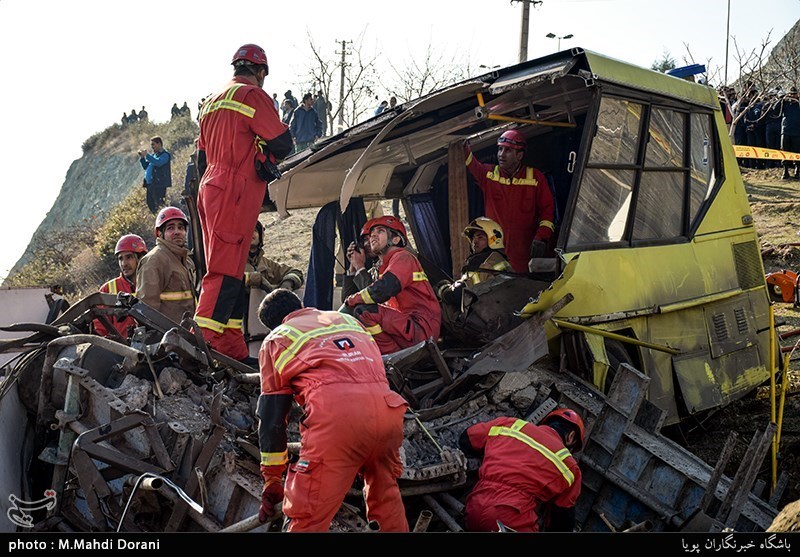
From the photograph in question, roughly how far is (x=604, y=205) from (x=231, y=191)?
2.71m

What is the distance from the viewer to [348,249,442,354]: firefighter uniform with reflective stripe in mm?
6461

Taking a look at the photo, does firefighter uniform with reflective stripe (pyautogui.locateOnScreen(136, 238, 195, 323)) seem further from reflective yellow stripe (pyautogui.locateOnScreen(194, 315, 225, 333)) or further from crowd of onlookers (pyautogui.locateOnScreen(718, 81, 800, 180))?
crowd of onlookers (pyautogui.locateOnScreen(718, 81, 800, 180))

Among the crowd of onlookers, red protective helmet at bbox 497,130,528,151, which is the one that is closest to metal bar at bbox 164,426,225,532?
red protective helmet at bbox 497,130,528,151

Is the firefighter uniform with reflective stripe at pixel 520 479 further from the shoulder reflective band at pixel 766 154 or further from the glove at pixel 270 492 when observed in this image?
the shoulder reflective band at pixel 766 154

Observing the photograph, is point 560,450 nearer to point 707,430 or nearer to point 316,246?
point 707,430

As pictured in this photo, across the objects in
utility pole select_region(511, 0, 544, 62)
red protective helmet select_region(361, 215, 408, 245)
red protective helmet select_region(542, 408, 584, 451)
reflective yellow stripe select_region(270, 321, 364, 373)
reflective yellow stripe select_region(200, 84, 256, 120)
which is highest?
utility pole select_region(511, 0, 544, 62)

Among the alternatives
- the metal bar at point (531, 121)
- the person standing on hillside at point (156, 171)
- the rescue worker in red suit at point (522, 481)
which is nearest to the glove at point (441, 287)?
the metal bar at point (531, 121)

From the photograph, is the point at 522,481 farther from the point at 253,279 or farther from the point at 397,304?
the point at 253,279

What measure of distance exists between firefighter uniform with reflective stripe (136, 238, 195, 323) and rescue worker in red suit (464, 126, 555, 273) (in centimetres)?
270

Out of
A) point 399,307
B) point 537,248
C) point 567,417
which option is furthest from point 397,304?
point 567,417

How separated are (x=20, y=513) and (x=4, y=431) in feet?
1.82

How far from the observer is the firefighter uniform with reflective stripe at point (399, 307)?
646 cm

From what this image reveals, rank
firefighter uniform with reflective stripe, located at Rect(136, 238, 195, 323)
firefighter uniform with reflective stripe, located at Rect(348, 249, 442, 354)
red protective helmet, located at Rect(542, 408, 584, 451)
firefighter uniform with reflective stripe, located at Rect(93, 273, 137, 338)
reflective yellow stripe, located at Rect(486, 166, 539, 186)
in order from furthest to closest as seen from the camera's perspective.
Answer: reflective yellow stripe, located at Rect(486, 166, 539, 186) → firefighter uniform with reflective stripe, located at Rect(136, 238, 195, 323) → firefighter uniform with reflective stripe, located at Rect(93, 273, 137, 338) → firefighter uniform with reflective stripe, located at Rect(348, 249, 442, 354) → red protective helmet, located at Rect(542, 408, 584, 451)

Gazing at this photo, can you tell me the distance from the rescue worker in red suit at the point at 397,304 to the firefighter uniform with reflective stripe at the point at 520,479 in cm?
161
